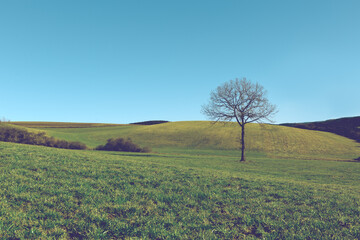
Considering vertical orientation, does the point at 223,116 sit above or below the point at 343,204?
above

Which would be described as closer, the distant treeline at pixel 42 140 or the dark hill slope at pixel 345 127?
the distant treeline at pixel 42 140

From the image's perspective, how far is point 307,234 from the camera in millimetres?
7027

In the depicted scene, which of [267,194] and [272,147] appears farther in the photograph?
[272,147]

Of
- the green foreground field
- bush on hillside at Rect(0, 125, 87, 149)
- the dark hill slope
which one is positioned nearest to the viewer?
the green foreground field

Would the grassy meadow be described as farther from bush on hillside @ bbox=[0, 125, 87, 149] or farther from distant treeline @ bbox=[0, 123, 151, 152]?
distant treeline @ bbox=[0, 123, 151, 152]

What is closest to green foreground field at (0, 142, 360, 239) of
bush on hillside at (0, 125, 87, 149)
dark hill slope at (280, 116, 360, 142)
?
bush on hillside at (0, 125, 87, 149)

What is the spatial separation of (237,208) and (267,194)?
3430 mm

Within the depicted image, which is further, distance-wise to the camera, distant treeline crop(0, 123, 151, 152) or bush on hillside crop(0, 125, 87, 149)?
distant treeline crop(0, 123, 151, 152)

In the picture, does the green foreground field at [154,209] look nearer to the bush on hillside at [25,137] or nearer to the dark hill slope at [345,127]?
the bush on hillside at [25,137]

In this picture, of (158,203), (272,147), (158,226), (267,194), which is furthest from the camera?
(272,147)

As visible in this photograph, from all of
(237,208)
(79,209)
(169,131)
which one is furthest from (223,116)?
(169,131)

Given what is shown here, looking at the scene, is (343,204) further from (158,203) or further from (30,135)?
(30,135)

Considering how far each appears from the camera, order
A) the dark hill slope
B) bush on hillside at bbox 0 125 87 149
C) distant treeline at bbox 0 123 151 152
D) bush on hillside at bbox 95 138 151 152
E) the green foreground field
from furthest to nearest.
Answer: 1. the dark hill slope
2. bush on hillside at bbox 95 138 151 152
3. distant treeline at bbox 0 123 151 152
4. bush on hillside at bbox 0 125 87 149
5. the green foreground field

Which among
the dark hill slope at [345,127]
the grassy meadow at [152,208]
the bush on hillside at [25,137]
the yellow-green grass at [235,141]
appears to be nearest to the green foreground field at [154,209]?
the grassy meadow at [152,208]
